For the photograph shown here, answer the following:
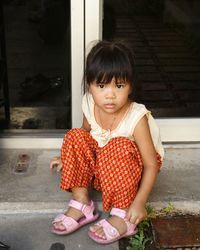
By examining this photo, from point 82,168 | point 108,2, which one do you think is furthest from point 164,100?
point 82,168

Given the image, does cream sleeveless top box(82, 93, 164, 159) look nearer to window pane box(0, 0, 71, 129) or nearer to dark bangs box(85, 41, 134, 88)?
dark bangs box(85, 41, 134, 88)

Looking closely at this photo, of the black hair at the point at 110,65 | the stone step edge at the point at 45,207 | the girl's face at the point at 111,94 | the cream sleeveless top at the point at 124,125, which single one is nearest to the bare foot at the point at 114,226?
the stone step edge at the point at 45,207

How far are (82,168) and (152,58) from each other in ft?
3.15

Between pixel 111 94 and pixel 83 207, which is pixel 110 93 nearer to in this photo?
pixel 111 94

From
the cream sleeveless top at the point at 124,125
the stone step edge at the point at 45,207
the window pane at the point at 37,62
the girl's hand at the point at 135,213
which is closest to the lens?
the girl's hand at the point at 135,213

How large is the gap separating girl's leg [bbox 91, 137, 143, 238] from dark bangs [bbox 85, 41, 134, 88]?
0.26m

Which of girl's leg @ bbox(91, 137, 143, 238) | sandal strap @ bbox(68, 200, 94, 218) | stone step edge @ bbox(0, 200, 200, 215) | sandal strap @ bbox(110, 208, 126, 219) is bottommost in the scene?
stone step edge @ bbox(0, 200, 200, 215)

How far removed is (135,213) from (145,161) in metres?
0.22

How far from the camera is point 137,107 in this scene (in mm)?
2074

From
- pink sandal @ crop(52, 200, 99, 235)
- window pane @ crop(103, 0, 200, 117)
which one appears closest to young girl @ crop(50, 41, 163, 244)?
pink sandal @ crop(52, 200, 99, 235)

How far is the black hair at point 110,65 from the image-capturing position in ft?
6.36

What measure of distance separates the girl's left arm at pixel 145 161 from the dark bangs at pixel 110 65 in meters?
0.20

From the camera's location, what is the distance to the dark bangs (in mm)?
1938

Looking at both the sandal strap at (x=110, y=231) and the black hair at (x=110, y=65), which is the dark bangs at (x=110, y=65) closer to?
the black hair at (x=110, y=65)
